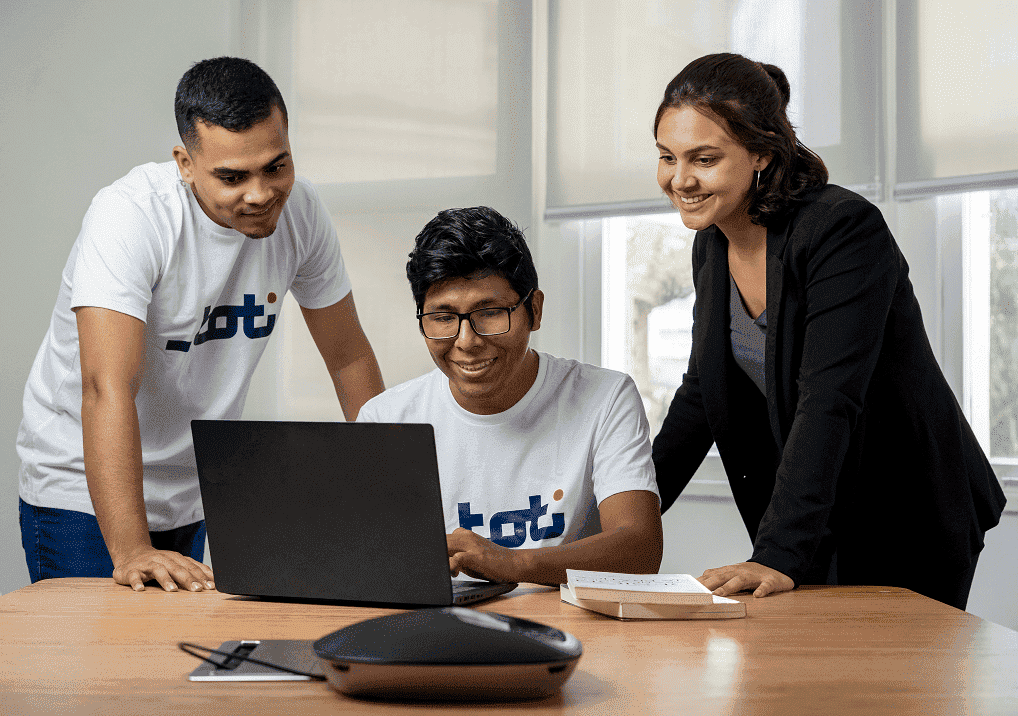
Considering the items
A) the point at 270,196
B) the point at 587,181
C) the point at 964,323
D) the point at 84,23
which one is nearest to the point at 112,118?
the point at 84,23

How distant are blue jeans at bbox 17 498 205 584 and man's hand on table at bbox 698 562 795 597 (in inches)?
44.8

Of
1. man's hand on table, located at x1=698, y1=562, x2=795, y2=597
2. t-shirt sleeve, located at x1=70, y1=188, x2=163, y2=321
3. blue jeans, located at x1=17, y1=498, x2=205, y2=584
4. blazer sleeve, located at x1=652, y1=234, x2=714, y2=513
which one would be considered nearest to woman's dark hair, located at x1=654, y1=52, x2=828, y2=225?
blazer sleeve, located at x1=652, y1=234, x2=714, y2=513

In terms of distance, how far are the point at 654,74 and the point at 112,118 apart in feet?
6.56

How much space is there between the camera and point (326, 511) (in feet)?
3.45

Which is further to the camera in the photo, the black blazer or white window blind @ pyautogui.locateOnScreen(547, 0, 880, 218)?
white window blind @ pyautogui.locateOnScreen(547, 0, 880, 218)

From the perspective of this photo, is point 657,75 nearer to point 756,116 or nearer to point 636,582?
point 756,116

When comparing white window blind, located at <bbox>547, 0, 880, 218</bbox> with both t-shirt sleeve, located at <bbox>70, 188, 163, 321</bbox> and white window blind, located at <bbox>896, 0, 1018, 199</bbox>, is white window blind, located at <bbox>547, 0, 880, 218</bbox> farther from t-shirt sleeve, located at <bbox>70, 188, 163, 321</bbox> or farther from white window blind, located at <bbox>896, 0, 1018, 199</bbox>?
t-shirt sleeve, located at <bbox>70, 188, 163, 321</bbox>

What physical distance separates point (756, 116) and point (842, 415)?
482 mm

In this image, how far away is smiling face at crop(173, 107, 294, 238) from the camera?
1.57 meters

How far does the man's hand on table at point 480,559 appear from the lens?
122 centimetres

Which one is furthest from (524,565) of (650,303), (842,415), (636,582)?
(650,303)

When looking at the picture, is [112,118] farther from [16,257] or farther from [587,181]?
[587,181]

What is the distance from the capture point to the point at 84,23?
350 centimetres

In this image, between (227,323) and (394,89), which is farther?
(394,89)
